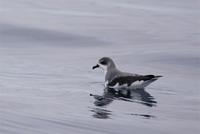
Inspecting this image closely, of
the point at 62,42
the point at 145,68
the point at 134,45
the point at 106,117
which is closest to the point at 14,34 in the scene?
the point at 62,42

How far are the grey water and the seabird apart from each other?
0.72 ft

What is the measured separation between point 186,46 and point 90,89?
8655 millimetres

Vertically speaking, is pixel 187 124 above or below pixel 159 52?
below

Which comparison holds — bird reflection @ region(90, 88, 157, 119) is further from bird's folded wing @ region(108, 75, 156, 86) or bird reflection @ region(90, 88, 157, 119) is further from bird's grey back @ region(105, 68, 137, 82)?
bird's grey back @ region(105, 68, 137, 82)

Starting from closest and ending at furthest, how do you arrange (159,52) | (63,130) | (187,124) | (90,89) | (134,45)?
(63,130) → (187,124) → (90,89) → (159,52) → (134,45)

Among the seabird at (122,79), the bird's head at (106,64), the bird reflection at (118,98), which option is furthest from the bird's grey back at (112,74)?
the bird reflection at (118,98)

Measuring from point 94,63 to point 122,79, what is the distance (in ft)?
11.8

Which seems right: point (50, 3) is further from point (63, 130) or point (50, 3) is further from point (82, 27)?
point (63, 130)

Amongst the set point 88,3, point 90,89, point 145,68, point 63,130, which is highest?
point 88,3

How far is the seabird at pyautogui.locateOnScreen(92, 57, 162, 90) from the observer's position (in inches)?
749

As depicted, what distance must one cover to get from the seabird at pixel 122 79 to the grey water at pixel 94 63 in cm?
22

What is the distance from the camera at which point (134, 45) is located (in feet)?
89.5

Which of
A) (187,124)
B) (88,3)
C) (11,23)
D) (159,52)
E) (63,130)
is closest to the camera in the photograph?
(63,130)

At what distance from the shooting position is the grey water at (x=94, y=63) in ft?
48.4
